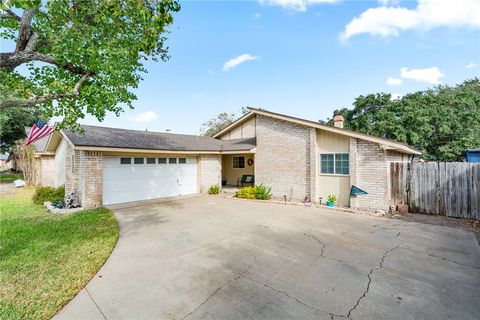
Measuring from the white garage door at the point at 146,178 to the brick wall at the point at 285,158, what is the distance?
4468 millimetres

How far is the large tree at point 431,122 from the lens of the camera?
21453 mm

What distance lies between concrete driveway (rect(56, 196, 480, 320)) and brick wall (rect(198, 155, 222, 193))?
6.79m

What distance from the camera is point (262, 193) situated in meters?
12.8

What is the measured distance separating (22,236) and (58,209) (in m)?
3.51

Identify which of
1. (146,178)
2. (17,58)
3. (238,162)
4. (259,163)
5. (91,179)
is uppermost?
(17,58)

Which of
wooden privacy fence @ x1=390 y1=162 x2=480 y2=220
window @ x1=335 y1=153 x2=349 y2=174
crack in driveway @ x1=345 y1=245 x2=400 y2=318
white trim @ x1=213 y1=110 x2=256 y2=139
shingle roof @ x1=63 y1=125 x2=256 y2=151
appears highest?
white trim @ x1=213 y1=110 x2=256 y2=139

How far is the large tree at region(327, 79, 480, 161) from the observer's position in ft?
70.4

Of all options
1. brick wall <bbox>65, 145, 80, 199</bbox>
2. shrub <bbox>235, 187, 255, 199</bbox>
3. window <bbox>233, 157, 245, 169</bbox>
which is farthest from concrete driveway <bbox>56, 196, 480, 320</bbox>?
window <bbox>233, 157, 245, 169</bbox>

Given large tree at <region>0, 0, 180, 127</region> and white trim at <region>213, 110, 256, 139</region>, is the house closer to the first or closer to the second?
white trim at <region>213, 110, 256, 139</region>

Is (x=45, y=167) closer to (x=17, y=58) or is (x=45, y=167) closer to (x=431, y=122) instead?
(x=17, y=58)

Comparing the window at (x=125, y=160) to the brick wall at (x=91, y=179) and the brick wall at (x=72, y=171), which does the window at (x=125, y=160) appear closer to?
the brick wall at (x=91, y=179)

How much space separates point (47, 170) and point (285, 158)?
18.4 m

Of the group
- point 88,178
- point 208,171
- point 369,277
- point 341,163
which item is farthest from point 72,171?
point 341,163

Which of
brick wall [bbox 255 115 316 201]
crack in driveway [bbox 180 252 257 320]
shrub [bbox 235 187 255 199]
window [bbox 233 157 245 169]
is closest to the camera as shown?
crack in driveway [bbox 180 252 257 320]
